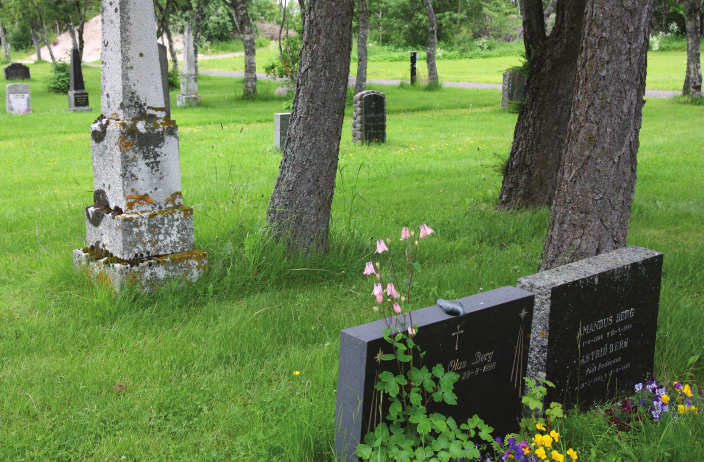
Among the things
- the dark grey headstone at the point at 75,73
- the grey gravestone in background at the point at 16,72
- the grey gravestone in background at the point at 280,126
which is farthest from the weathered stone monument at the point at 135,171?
the grey gravestone in background at the point at 16,72

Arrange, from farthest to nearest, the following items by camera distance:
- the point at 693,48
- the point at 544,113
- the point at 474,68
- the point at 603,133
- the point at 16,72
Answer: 1. the point at 474,68
2. the point at 16,72
3. the point at 693,48
4. the point at 544,113
5. the point at 603,133

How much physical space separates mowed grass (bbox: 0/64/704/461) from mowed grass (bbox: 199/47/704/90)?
1902 cm

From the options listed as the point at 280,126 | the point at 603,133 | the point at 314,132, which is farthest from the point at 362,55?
the point at 603,133

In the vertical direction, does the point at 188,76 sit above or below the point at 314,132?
above

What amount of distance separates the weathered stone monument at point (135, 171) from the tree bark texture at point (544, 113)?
3871 mm

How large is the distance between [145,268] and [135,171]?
698 mm

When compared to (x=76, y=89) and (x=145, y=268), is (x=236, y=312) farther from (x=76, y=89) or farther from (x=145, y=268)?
(x=76, y=89)

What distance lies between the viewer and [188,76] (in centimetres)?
1967

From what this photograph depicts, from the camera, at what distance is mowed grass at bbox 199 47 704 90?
2852 centimetres

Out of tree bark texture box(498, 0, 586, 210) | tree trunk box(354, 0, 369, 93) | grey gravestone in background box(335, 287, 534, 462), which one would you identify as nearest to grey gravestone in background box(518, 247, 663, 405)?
grey gravestone in background box(335, 287, 534, 462)

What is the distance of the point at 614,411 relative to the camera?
10.2ft

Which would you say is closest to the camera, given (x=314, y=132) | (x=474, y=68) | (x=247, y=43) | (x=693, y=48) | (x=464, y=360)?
(x=464, y=360)

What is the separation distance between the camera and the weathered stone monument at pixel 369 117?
1173cm

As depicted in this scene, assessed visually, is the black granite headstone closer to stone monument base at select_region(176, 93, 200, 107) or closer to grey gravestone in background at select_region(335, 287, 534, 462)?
grey gravestone in background at select_region(335, 287, 534, 462)
